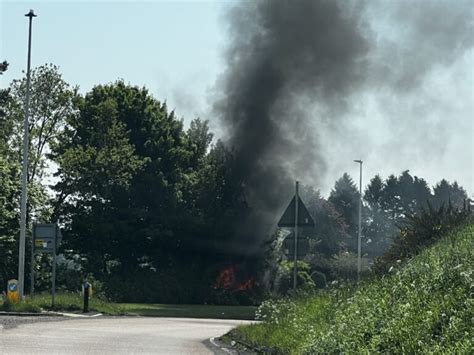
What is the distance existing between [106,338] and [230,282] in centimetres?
3233

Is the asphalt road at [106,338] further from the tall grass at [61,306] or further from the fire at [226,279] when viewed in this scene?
the fire at [226,279]

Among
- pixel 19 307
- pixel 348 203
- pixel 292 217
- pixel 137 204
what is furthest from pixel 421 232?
pixel 348 203

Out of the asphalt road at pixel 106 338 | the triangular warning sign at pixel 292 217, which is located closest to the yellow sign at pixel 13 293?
the asphalt road at pixel 106 338

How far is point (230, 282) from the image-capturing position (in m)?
53.2

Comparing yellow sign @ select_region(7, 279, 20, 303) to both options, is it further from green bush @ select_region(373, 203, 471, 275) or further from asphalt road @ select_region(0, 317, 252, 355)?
green bush @ select_region(373, 203, 471, 275)

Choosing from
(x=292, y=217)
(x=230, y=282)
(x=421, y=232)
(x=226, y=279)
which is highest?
(x=292, y=217)

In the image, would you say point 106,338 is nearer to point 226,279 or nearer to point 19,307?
point 19,307

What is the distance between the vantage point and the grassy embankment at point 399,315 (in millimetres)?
11102

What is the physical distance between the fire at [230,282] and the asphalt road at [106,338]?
23.6 metres

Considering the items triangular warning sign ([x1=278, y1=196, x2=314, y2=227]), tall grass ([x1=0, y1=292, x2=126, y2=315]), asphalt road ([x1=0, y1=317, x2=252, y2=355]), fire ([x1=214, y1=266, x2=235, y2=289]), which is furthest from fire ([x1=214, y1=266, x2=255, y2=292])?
triangular warning sign ([x1=278, y1=196, x2=314, y2=227])

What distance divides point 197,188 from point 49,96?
32.9ft

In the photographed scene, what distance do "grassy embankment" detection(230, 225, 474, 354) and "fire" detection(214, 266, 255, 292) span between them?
108ft

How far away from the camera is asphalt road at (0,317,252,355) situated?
58.3 feet

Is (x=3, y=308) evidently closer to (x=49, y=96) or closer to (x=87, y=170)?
(x=87, y=170)
